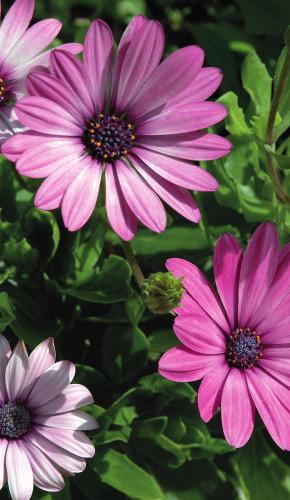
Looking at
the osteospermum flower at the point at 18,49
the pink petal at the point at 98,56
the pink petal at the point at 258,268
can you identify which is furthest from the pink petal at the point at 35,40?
the pink petal at the point at 258,268

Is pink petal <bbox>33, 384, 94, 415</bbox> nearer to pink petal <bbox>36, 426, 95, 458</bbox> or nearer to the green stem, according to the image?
pink petal <bbox>36, 426, 95, 458</bbox>

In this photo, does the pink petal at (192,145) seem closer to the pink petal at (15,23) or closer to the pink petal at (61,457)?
the pink petal at (15,23)

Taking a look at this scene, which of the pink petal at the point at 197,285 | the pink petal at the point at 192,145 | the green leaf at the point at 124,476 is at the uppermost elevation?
the pink petal at the point at 192,145

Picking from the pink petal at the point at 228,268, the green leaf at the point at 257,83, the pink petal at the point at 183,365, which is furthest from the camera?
the green leaf at the point at 257,83

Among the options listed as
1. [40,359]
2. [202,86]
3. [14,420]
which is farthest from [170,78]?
[14,420]

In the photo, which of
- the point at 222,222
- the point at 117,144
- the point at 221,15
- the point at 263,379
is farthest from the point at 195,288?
the point at 221,15

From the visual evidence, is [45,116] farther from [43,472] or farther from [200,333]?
[43,472]

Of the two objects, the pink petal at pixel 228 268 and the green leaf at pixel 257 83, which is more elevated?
the green leaf at pixel 257 83
